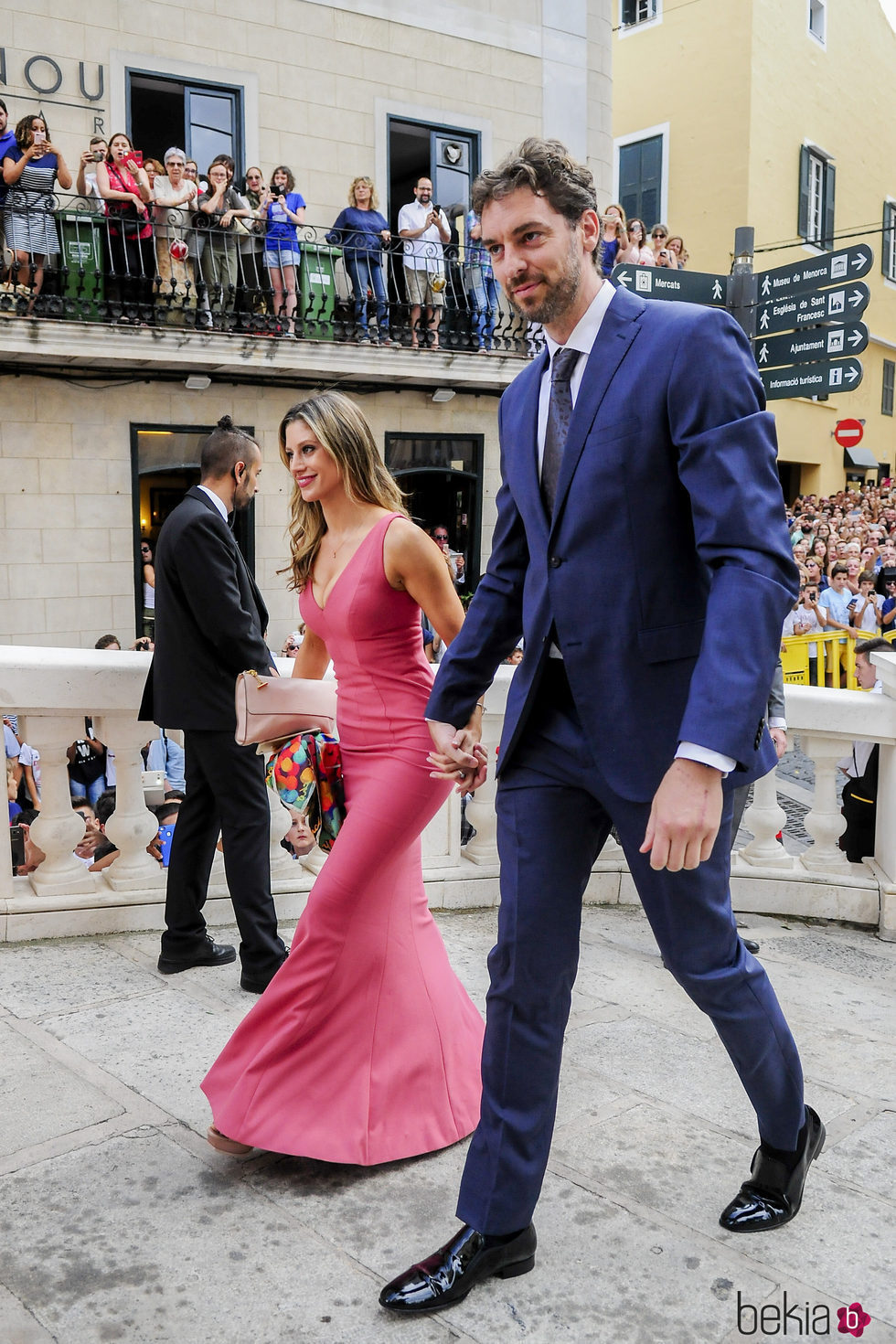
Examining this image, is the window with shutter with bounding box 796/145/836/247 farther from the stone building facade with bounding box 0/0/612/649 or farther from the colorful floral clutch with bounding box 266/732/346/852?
the colorful floral clutch with bounding box 266/732/346/852

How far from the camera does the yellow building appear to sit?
22.8m

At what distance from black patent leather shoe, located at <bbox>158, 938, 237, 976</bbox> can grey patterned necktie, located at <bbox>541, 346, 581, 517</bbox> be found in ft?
7.71

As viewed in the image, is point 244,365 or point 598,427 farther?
point 244,365

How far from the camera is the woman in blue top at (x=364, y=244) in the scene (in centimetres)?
1341

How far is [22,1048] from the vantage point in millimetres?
3201

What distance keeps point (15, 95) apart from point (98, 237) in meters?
1.63

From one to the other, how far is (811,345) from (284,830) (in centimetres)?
482

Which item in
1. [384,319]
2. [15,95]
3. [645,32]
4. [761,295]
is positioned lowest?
[761,295]

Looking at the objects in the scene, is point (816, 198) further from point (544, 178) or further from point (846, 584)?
point (544, 178)

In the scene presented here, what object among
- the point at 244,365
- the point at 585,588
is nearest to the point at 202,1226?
the point at 585,588

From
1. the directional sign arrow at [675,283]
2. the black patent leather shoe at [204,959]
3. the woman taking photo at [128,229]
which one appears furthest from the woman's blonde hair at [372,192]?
the black patent leather shoe at [204,959]

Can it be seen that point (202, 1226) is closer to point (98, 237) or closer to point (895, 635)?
point (895, 635)

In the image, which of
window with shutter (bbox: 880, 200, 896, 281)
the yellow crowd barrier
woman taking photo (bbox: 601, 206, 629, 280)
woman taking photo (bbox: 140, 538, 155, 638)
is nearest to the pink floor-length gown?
the yellow crowd barrier

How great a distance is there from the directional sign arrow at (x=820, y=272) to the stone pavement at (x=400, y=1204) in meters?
4.97
